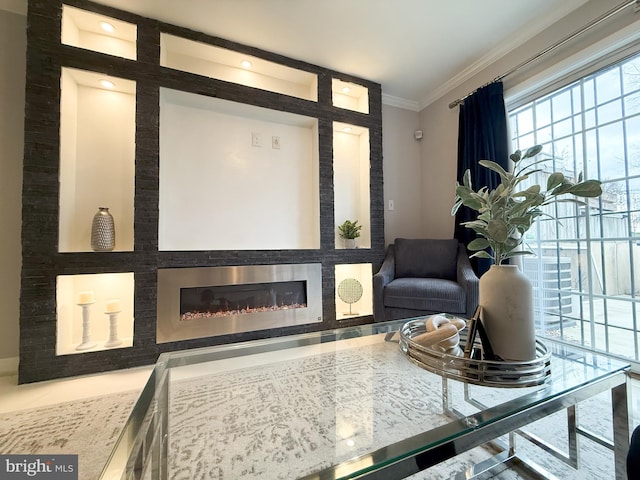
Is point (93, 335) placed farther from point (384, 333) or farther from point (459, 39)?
point (459, 39)

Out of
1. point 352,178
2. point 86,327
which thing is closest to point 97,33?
point 86,327

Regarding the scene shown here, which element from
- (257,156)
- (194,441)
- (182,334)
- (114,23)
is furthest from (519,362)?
(114,23)

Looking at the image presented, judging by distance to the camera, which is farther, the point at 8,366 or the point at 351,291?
the point at 351,291

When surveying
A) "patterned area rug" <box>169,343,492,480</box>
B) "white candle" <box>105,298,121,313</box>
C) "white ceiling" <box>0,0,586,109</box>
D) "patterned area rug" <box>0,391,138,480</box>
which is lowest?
"patterned area rug" <box>0,391,138,480</box>

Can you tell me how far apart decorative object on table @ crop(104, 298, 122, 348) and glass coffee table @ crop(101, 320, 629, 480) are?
4.55 ft

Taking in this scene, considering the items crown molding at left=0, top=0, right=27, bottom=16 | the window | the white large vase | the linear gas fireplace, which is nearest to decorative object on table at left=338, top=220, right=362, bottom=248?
the linear gas fireplace

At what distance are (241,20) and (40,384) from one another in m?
2.92

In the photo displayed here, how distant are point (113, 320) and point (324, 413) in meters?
1.99

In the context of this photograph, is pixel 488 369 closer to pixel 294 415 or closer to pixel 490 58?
pixel 294 415

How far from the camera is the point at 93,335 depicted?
2049 millimetres

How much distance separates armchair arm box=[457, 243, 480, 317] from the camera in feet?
6.71

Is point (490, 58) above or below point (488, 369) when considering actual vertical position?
above

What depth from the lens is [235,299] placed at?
2.38 meters

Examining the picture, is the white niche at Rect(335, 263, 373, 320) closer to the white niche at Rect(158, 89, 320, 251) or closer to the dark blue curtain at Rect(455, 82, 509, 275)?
the white niche at Rect(158, 89, 320, 251)
